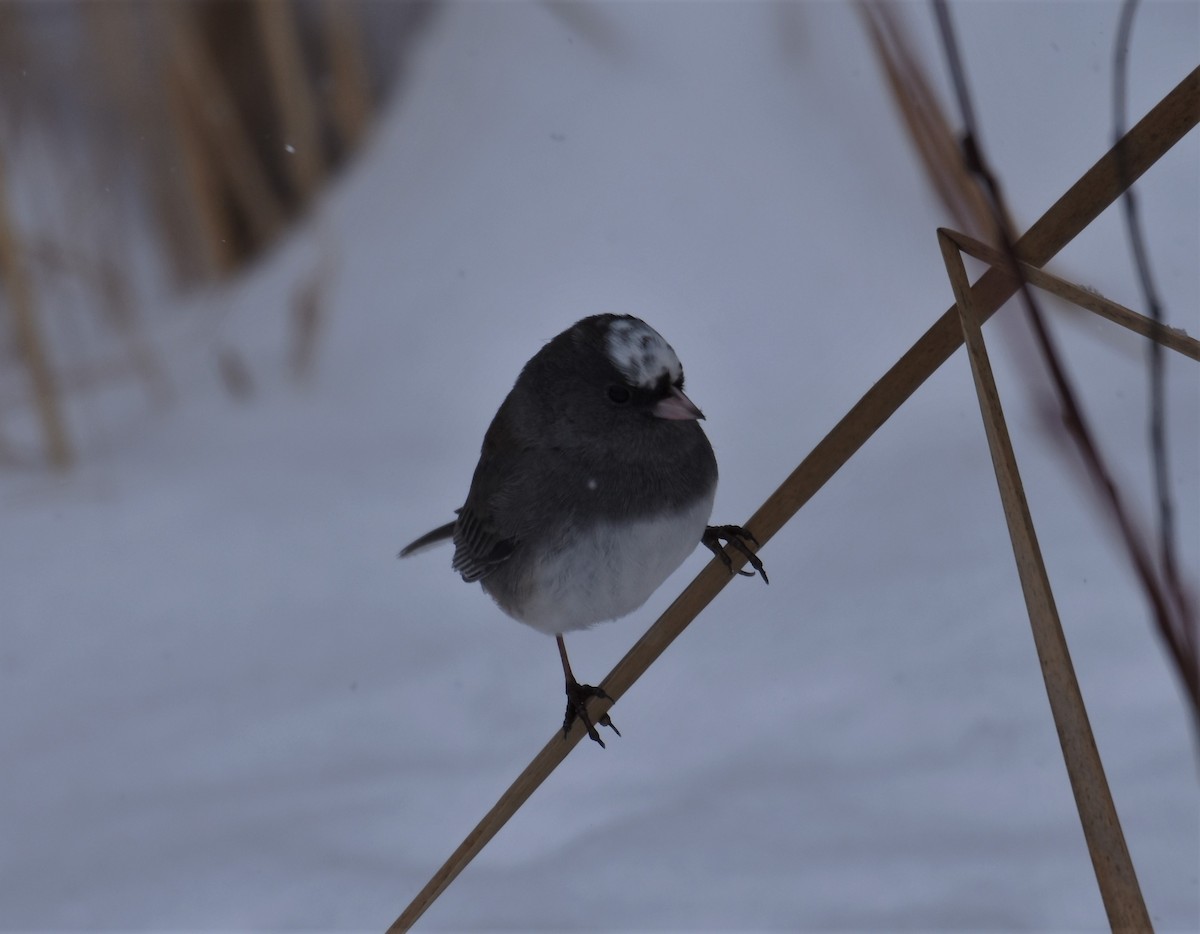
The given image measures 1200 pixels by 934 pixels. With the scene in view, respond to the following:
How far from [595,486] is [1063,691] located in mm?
531

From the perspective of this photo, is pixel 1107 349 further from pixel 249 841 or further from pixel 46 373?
pixel 46 373

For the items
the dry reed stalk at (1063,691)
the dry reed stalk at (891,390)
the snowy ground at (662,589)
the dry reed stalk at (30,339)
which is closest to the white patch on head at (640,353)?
the dry reed stalk at (891,390)

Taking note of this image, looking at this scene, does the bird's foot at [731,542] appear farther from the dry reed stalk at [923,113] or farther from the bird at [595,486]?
the dry reed stalk at [923,113]

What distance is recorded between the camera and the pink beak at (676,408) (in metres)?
1.09

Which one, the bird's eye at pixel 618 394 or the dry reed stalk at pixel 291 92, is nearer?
the bird's eye at pixel 618 394

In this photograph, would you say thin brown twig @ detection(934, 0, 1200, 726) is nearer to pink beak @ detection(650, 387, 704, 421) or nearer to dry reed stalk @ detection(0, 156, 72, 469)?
pink beak @ detection(650, 387, 704, 421)

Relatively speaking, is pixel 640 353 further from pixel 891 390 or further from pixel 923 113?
pixel 923 113

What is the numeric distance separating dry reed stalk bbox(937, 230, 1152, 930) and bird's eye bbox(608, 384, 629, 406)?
1.21 ft

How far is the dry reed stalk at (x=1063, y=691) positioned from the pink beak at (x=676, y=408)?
0.28m

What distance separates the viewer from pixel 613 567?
3.96ft

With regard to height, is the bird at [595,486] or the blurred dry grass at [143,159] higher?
the blurred dry grass at [143,159]

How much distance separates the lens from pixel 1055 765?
170 cm

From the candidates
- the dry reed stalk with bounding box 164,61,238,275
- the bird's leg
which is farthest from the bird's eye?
the dry reed stalk with bounding box 164,61,238,275

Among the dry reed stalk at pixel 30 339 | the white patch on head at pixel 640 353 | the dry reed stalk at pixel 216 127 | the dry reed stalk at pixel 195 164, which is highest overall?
the dry reed stalk at pixel 216 127
